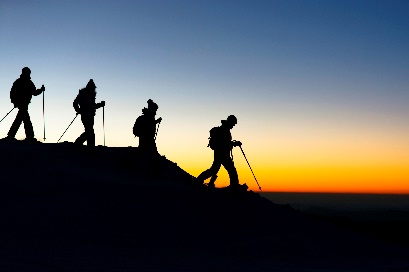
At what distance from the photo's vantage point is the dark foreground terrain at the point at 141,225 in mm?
10094

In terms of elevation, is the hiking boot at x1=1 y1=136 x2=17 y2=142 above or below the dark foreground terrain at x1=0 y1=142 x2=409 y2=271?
above

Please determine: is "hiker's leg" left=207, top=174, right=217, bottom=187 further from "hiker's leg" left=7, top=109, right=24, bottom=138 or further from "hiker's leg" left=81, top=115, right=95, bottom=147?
"hiker's leg" left=7, top=109, right=24, bottom=138

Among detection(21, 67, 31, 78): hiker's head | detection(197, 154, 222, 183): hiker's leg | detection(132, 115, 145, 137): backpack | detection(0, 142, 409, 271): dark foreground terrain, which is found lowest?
→ detection(0, 142, 409, 271): dark foreground terrain

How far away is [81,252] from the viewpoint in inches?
395

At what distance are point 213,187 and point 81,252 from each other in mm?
7265

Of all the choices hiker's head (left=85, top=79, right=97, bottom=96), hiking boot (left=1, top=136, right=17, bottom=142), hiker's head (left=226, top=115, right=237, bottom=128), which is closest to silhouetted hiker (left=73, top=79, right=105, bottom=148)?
hiker's head (left=85, top=79, right=97, bottom=96)

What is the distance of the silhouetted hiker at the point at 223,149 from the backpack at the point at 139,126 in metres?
2.05

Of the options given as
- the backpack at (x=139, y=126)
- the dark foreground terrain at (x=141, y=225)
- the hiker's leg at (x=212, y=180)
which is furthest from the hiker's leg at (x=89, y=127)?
the hiker's leg at (x=212, y=180)

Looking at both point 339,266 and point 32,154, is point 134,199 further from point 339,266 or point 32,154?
point 339,266

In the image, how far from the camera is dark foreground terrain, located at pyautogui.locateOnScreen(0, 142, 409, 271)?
1009cm

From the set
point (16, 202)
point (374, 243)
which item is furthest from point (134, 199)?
point (374, 243)

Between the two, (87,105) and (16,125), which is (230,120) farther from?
(16,125)

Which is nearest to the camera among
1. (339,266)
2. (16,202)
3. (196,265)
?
(196,265)

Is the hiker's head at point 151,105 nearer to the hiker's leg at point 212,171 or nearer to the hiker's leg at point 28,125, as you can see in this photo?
the hiker's leg at point 212,171
